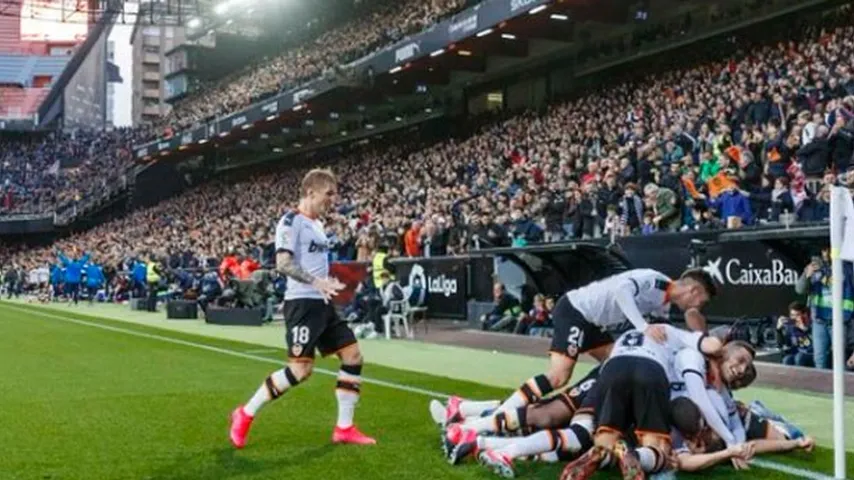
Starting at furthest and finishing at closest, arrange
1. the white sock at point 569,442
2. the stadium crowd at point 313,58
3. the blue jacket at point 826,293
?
the stadium crowd at point 313,58, the blue jacket at point 826,293, the white sock at point 569,442

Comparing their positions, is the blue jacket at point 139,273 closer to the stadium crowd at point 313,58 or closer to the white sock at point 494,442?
the stadium crowd at point 313,58

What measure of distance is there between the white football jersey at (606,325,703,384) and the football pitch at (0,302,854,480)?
79 centimetres

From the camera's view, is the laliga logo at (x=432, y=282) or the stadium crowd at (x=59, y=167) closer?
the laliga logo at (x=432, y=282)

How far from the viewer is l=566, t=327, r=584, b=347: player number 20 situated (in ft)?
25.8

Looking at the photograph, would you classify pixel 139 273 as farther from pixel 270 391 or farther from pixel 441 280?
pixel 270 391

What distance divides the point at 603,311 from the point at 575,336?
30 cm

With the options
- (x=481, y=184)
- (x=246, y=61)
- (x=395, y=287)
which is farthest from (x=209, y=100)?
(x=395, y=287)

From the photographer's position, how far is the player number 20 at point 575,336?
25.8 ft

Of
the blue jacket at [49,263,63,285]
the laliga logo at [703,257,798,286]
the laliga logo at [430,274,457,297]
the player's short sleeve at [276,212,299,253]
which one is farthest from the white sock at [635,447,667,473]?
the blue jacket at [49,263,63,285]

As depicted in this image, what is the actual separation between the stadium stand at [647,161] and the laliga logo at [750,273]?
0.70 meters

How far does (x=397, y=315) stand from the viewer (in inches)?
811

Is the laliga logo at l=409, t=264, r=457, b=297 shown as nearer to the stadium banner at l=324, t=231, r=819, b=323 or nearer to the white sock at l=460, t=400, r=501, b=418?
the stadium banner at l=324, t=231, r=819, b=323

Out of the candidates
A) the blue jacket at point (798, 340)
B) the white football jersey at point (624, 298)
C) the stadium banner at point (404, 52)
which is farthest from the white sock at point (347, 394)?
the stadium banner at point (404, 52)

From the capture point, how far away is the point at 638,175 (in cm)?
1972
